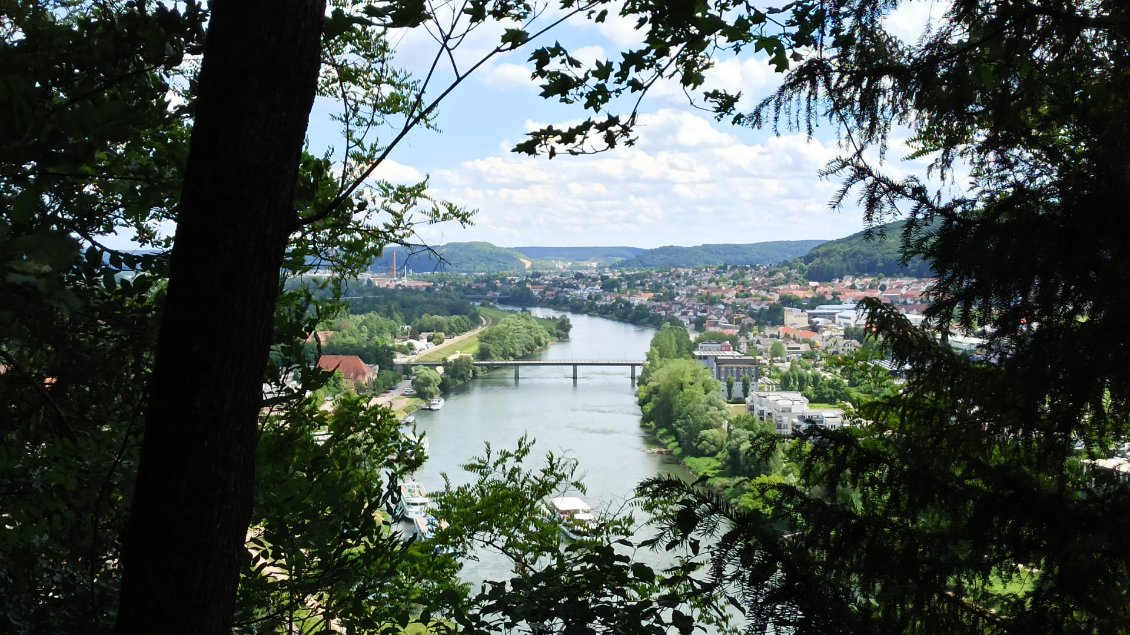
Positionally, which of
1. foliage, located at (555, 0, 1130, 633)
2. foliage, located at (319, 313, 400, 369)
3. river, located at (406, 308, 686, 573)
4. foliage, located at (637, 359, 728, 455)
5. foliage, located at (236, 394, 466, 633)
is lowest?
river, located at (406, 308, 686, 573)

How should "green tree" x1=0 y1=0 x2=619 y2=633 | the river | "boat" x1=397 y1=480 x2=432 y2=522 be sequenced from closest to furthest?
"green tree" x1=0 y1=0 x2=619 y2=633, "boat" x1=397 y1=480 x2=432 y2=522, the river

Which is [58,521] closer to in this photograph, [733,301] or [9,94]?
[9,94]

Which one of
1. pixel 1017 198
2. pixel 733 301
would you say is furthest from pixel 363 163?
pixel 733 301

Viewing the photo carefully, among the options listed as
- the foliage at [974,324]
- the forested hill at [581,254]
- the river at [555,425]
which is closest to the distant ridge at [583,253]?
the forested hill at [581,254]

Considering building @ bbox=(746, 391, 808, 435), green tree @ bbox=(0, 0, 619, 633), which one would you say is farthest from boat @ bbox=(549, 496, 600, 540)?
building @ bbox=(746, 391, 808, 435)

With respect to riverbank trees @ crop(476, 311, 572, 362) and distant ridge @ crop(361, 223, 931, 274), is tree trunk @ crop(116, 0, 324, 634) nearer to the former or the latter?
distant ridge @ crop(361, 223, 931, 274)

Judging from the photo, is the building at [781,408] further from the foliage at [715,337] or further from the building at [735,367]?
the foliage at [715,337]
